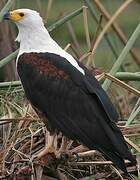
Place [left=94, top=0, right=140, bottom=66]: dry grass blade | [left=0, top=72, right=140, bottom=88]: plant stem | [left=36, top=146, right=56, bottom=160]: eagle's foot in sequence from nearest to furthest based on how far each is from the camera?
[left=36, top=146, right=56, bottom=160]: eagle's foot, [left=0, top=72, right=140, bottom=88]: plant stem, [left=94, top=0, right=140, bottom=66]: dry grass blade

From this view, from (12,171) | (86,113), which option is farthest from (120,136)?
(12,171)

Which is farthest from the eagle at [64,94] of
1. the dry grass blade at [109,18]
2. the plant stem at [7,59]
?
the dry grass blade at [109,18]

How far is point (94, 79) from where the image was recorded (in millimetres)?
4953

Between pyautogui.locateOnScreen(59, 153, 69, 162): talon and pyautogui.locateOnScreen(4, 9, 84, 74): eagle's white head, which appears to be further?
pyautogui.locateOnScreen(4, 9, 84, 74): eagle's white head

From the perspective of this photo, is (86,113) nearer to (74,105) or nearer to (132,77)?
(74,105)

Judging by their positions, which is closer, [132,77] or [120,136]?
[120,136]

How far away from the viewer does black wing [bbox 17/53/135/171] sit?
4.70 metres

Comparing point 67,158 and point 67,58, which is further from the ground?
point 67,58

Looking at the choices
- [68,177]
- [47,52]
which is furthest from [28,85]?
[68,177]

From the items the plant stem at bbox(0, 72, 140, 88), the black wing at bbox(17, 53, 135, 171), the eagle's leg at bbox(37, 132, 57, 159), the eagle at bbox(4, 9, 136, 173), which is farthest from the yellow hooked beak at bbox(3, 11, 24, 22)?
the eagle's leg at bbox(37, 132, 57, 159)

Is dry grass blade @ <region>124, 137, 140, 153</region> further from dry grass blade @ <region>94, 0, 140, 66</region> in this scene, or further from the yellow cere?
dry grass blade @ <region>94, 0, 140, 66</region>

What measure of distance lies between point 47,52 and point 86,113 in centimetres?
42

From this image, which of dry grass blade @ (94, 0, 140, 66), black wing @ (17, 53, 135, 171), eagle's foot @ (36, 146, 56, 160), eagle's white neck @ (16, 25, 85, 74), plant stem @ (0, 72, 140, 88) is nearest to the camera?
black wing @ (17, 53, 135, 171)

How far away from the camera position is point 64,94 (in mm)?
4906
